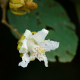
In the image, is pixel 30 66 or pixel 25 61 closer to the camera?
pixel 25 61

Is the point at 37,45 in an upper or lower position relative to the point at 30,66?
upper

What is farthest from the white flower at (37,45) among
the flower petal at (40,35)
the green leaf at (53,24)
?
the green leaf at (53,24)

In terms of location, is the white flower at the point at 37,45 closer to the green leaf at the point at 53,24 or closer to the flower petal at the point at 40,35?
the flower petal at the point at 40,35

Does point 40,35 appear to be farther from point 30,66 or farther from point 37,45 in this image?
point 30,66

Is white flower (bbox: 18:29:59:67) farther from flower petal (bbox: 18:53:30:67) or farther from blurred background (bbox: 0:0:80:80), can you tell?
blurred background (bbox: 0:0:80:80)

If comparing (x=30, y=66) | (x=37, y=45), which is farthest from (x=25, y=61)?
(x=30, y=66)

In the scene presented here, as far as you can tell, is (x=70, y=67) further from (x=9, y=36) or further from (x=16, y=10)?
(x=16, y=10)
